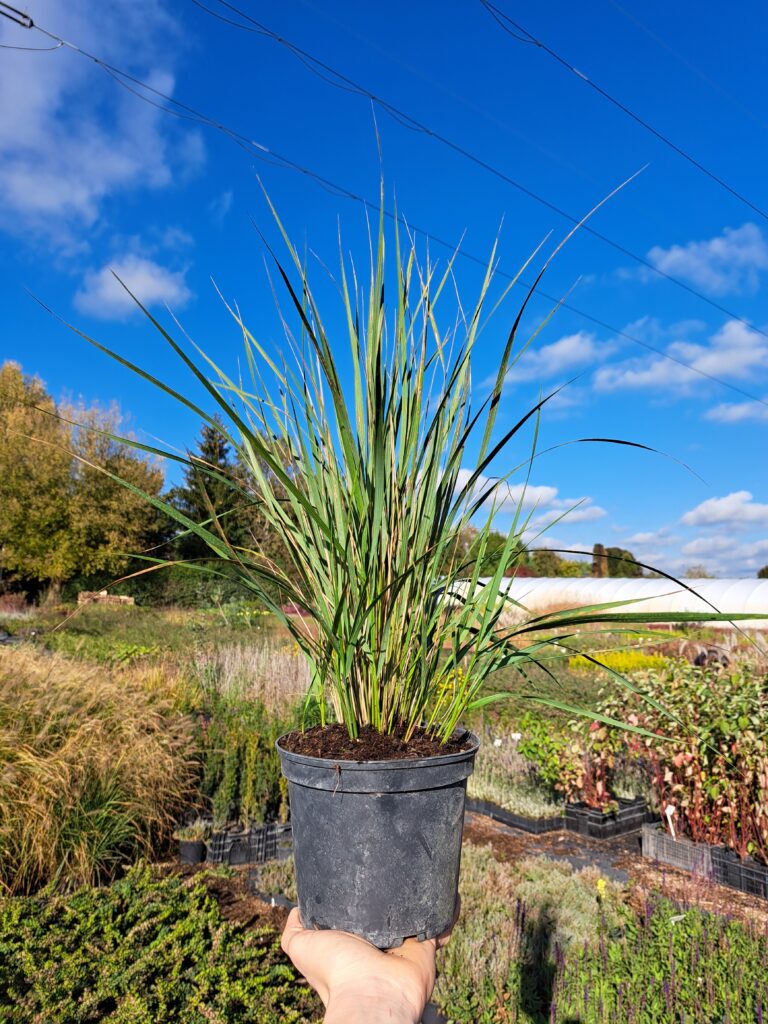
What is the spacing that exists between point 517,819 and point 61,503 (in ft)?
61.0

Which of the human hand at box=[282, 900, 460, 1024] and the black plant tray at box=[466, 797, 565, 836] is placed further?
the black plant tray at box=[466, 797, 565, 836]

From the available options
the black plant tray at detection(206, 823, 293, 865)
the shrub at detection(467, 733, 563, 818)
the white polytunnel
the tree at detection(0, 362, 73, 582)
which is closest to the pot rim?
the black plant tray at detection(206, 823, 293, 865)

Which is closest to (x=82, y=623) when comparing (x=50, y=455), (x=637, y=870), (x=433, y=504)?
(x=50, y=455)

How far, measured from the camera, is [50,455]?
1939 centimetres

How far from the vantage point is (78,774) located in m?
3.40

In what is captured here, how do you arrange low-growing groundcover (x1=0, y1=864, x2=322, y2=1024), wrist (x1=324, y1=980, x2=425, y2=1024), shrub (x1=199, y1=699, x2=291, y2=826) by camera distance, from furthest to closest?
shrub (x1=199, y1=699, x2=291, y2=826) → low-growing groundcover (x1=0, y1=864, x2=322, y2=1024) → wrist (x1=324, y1=980, x2=425, y2=1024)

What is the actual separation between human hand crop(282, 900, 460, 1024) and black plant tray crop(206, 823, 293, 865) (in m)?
2.87

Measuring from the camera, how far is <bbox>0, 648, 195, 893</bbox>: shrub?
10.4 feet

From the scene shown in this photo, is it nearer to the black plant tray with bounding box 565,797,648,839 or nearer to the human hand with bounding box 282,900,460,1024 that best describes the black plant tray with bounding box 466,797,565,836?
the black plant tray with bounding box 565,797,648,839

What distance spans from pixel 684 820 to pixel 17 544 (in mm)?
20105

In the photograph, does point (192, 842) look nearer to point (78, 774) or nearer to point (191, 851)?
point (191, 851)

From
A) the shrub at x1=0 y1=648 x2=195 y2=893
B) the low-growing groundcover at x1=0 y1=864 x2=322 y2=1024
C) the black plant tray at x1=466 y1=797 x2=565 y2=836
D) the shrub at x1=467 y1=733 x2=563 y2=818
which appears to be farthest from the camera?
the shrub at x1=467 y1=733 x2=563 y2=818

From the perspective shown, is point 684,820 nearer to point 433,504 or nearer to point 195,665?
point 433,504

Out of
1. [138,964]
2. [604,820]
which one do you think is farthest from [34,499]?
[138,964]
